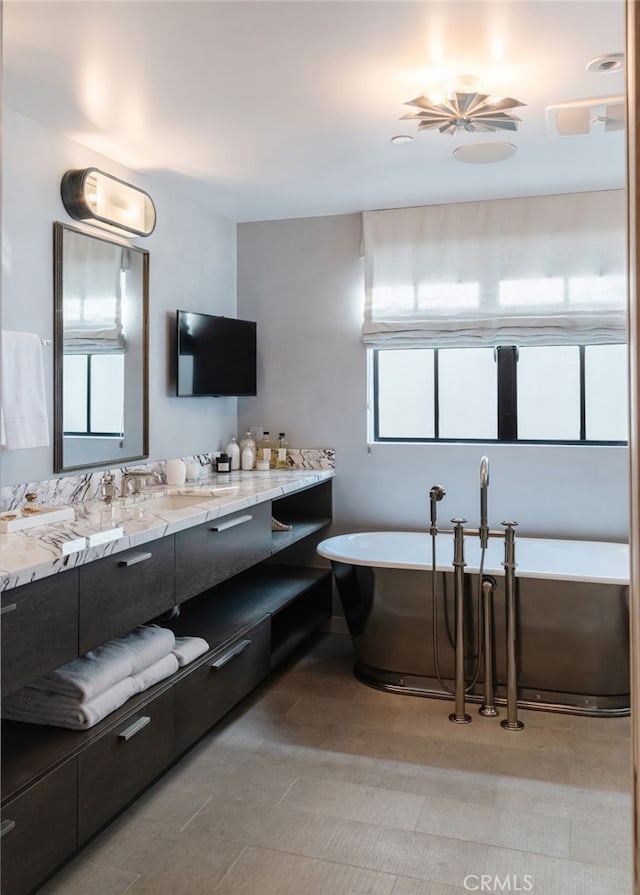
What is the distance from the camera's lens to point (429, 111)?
263 centimetres

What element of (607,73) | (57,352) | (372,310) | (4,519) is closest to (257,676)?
(4,519)

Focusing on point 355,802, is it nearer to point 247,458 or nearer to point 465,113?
point 247,458

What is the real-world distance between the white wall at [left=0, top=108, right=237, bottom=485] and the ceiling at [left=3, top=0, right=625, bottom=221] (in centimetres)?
12

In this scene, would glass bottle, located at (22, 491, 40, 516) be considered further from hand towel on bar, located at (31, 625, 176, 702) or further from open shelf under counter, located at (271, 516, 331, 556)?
open shelf under counter, located at (271, 516, 331, 556)

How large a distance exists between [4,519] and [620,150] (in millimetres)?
2947

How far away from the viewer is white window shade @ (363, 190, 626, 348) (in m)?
3.80

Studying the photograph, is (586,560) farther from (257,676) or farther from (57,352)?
(57,352)

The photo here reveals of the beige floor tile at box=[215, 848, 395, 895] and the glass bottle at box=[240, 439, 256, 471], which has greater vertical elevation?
the glass bottle at box=[240, 439, 256, 471]

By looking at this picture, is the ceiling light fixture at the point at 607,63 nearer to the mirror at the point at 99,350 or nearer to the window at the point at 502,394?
the window at the point at 502,394

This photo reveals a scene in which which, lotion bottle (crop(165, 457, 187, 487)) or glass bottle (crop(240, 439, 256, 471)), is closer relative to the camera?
lotion bottle (crop(165, 457, 187, 487))

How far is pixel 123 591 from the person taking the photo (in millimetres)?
2270

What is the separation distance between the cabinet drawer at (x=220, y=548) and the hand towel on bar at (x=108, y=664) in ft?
0.59

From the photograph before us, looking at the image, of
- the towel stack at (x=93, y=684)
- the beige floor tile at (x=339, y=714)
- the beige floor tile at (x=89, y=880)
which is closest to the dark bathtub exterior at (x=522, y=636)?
the beige floor tile at (x=339, y=714)

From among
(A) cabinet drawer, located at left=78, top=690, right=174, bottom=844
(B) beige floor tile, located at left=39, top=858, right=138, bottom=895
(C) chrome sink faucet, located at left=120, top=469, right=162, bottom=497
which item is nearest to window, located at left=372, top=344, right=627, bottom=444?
(C) chrome sink faucet, located at left=120, top=469, right=162, bottom=497
